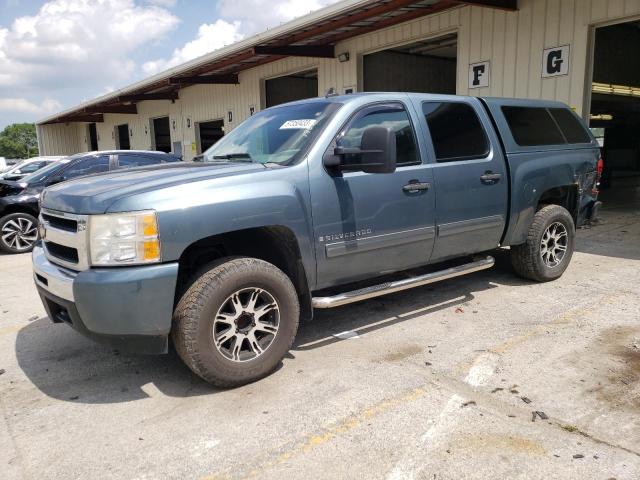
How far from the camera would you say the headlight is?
3.08 m

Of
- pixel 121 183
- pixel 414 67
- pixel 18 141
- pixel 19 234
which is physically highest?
pixel 18 141

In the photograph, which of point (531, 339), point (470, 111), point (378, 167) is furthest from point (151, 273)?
point (470, 111)

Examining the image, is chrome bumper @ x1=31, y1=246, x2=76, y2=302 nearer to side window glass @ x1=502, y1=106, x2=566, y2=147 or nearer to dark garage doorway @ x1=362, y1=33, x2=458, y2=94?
side window glass @ x1=502, y1=106, x2=566, y2=147

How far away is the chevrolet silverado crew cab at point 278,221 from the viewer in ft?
10.3

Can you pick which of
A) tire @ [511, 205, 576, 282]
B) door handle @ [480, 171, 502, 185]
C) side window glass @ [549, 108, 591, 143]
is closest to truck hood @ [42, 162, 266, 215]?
door handle @ [480, 171, 502, 185]

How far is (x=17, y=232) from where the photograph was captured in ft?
29.5

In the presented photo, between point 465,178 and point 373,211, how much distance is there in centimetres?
114

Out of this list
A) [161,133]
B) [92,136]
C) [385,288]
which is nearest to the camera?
[385,288]

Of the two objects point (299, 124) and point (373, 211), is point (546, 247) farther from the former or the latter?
point (299, 124)

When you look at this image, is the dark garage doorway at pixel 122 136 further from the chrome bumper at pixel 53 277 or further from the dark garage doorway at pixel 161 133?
the chrome bumper at pixel 53 277

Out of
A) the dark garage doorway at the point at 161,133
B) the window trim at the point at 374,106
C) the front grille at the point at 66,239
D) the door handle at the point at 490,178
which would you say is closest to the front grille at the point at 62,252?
the front grille at the point at 66,239

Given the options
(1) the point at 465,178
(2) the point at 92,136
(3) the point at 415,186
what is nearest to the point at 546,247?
(1) the point at 465,178

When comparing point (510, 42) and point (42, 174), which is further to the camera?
point (510, 42)

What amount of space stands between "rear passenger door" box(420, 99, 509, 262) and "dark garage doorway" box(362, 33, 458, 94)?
28.6 feet
